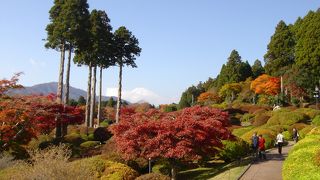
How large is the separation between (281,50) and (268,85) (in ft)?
23.0

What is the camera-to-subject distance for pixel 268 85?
65188mm

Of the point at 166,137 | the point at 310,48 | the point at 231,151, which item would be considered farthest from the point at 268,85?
the point at 166,137

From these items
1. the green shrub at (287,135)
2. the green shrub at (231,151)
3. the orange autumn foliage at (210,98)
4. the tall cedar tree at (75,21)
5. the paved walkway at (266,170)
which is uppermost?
the tall cedar tree at (75,21)

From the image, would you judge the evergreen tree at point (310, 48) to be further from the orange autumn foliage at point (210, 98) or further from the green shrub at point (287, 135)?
the orange autumn foliage at point (210, 98)

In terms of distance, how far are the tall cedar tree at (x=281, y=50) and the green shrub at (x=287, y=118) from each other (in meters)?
16.5

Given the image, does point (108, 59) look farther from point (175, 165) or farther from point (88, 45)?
point (175, 165)

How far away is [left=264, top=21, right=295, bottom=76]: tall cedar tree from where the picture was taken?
196ft

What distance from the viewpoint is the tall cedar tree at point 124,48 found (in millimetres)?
49125

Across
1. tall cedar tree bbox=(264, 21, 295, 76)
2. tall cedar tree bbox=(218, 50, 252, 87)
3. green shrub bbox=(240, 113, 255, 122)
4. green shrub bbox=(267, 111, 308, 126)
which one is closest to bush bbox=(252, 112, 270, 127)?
green shrub bbox=(267, 111, 308, 126)

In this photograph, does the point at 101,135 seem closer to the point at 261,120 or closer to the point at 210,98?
the point at 261,120

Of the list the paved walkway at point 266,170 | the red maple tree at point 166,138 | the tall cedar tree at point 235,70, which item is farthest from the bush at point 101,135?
the tall cedar tree at point 235,70

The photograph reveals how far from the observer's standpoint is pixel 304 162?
14273mm

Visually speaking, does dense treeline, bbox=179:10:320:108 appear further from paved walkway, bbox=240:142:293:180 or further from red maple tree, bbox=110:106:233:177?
red maple tree, bbox=110:106:233:177

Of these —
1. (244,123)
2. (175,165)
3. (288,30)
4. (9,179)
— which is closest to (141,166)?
(175,165)
